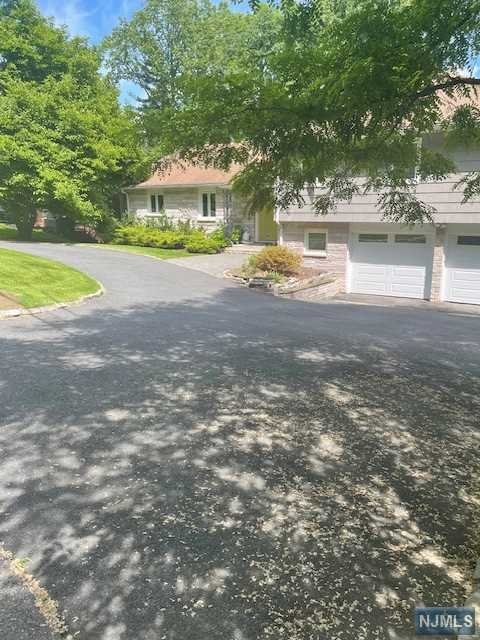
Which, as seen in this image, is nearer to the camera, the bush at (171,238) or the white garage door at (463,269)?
the white garage door at (463,269)

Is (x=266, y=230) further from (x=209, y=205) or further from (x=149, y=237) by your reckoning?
(x=149, y=237)

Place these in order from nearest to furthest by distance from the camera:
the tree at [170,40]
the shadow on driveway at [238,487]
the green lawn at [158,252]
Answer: the shadow on driveway at [238,487], the green lawn at [158,252], the tree at [170,40]

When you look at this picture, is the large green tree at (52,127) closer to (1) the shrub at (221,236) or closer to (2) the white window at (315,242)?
(1) the shrub at (221,236)

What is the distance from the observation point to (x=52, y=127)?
2662cm

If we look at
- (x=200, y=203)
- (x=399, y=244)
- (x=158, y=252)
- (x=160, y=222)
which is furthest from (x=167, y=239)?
(x=399, y=244)

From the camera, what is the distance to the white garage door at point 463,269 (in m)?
17.1

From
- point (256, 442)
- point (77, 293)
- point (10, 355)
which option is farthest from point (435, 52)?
point (77, 293)

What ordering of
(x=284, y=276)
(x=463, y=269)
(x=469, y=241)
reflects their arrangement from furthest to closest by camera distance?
(x=284, y=276) → (x=463, y=269) → (x=469, y=241)

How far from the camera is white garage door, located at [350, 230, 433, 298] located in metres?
18.0

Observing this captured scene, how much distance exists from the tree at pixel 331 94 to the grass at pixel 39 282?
904 cm

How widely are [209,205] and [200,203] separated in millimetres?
603

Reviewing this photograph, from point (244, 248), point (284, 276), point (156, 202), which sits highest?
point (156, 202)

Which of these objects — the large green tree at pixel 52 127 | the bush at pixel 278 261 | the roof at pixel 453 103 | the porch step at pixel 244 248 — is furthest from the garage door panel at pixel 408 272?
the large green tree at pixel 52 127

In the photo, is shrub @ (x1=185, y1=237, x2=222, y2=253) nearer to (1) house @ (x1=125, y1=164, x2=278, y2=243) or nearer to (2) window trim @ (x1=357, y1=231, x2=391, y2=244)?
(1) house @ (x1=125, y1=164, x2=278, y2=243)
